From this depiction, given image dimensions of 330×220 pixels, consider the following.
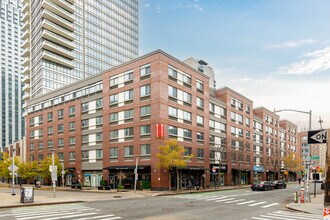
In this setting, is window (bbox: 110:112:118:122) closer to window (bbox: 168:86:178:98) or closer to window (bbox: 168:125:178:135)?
window (bbox: 168:125:178:135)

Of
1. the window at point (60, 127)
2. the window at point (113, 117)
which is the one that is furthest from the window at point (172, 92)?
the window at point (60, 127)

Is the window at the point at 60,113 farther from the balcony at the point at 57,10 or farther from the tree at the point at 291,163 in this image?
the tree at the point at 291,163

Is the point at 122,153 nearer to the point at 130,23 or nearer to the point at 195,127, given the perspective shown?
the point at 195,127

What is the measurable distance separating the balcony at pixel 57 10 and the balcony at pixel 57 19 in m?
1.23

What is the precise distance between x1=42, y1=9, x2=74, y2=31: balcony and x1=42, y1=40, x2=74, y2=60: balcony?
7.46 meters

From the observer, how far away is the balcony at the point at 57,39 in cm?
10279

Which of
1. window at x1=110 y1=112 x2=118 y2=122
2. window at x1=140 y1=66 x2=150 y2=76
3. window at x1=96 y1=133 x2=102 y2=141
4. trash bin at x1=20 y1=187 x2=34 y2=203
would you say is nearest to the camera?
trash bin at x1=20 y1=187 x2=34 y2=203

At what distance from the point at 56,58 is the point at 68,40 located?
32.4 ft

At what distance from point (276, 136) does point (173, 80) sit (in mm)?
58372

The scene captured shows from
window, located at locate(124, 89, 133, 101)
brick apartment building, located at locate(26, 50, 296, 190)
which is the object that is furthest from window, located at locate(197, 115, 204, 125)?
window, located at locate(124, 89, 133, 101)

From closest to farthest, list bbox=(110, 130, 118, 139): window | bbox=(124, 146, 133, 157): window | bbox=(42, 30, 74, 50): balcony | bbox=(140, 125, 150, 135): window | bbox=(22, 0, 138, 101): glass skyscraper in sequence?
bbox=(140, 125, 150, 135): window < bbox=(124, 146, 133, 157): window < bbox=(110, 130, 118, 139): window < bbox=(42, 30, 74, 50): balcony < bbox=(22, 0, 138, 101): glass skyscraper

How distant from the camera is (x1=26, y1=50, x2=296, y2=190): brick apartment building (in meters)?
48.2

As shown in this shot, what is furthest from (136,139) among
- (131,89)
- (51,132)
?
(51,132)

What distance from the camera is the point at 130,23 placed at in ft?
491
